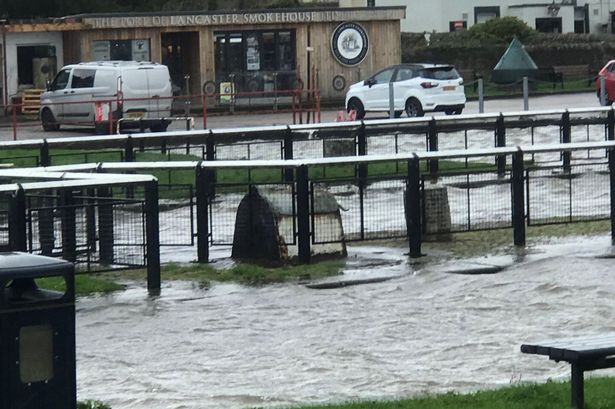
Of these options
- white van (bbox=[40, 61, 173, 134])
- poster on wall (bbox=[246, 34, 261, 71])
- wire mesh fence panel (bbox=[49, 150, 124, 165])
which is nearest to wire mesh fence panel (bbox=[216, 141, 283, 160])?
wire mesh fence panel (bbox=[49, 150, 124, 165])

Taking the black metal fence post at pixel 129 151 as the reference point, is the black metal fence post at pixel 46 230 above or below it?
below

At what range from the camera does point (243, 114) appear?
4906 cm

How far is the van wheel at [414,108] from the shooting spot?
4509 cm

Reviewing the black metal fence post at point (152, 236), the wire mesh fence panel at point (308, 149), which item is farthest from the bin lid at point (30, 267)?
the wire mesh fence panel at point (308, 149)

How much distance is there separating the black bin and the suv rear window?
1441 inches

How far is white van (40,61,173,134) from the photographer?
4338 cm

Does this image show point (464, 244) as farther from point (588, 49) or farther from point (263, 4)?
point (263, 4)

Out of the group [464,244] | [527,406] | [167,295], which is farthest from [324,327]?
[464,244]

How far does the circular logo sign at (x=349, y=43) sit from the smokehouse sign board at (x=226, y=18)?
35 centimetres

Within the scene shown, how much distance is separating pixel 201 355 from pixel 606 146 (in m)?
7.88

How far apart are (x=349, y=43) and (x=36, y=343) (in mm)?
44920

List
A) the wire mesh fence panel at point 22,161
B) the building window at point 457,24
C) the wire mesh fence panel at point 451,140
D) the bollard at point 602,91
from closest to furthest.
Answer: the wire mesh fence panel at point 22,161 < the wire mesh fence panel at point 451,140 < the bollard at point 602,91 < the building window at point 457,24

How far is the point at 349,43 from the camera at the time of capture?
53.2m

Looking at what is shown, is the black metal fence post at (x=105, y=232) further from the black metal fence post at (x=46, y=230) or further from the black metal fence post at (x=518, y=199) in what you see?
the black metal fence post at (x=518, y=199)
